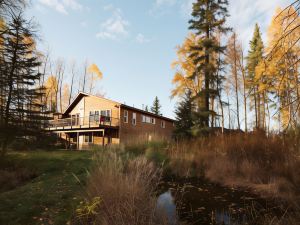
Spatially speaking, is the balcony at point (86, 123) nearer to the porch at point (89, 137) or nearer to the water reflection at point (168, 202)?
the porch at point (89, 137)

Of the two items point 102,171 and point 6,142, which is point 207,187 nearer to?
point 102,171

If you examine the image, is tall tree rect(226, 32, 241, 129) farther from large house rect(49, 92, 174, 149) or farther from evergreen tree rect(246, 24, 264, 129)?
large house rect(49, 92, 174, 149)

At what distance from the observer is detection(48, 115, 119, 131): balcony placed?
21156 millimetres

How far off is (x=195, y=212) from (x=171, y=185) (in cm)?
275

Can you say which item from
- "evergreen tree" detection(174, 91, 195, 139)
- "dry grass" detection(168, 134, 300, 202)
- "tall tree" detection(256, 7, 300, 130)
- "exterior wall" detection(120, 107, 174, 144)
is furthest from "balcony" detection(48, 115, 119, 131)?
"tall tree" detection(256, 7, 300, 130)

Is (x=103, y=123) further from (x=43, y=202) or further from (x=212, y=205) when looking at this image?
(x=212, y=205)

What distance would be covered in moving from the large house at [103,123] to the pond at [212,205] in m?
12.7

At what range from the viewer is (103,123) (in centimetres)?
2119

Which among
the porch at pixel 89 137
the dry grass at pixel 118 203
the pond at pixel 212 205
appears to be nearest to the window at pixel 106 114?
the porch at pixel 89 137

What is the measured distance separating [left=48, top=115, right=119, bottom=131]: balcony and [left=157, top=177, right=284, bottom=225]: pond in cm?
1374

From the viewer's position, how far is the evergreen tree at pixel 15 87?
37.7 ft

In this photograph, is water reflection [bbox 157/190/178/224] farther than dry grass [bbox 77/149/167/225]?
Yes

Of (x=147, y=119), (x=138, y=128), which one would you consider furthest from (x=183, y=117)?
(x=147, y=119)

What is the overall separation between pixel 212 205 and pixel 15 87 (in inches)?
485
